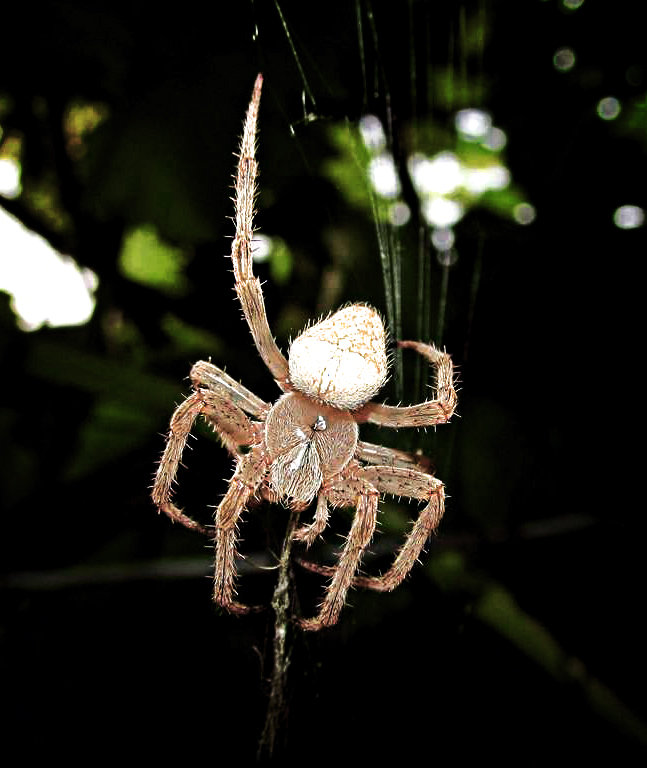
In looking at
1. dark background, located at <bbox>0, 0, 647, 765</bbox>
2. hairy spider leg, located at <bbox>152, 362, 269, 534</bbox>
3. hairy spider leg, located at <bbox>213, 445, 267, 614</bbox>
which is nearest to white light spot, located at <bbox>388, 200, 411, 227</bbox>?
dark background, located at <bbox>0, 0, 647, 765</bbox>

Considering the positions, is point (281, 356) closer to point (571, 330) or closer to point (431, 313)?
point (431, 313)

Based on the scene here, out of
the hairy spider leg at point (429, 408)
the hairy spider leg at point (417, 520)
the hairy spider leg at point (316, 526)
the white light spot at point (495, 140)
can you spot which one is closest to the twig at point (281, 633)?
the hairy spider leg at point (316, 526)

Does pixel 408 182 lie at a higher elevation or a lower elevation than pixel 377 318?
higher

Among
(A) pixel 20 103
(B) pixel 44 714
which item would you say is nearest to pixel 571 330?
(A) pixel 20 103

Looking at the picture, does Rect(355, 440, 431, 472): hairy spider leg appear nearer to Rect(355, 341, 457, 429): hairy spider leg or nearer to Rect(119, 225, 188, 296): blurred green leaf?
Rect(355, 341, 457, 429): hairy spider leg

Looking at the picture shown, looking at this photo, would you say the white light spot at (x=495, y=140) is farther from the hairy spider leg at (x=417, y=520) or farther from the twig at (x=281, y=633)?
the twig at (x=281, y=633)

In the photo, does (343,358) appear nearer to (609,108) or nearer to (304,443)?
(304,443)
